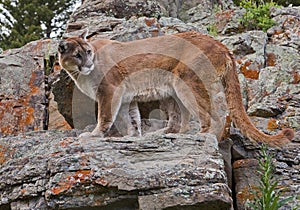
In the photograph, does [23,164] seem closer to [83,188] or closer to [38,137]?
[83,188]

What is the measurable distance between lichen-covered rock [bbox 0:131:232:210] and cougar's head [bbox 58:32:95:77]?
1.29 meters

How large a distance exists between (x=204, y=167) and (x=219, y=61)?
192 cm

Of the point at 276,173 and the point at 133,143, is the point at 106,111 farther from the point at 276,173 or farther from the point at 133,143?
the point at 276,173

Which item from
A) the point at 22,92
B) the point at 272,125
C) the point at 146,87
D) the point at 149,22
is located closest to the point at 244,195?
the point at 272,125

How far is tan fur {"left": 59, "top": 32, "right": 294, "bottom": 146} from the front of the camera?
6.47 metres

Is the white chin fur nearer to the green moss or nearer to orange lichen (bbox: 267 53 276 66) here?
orange lichen (bbox: 267 53 276 66)

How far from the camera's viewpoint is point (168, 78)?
262 inches

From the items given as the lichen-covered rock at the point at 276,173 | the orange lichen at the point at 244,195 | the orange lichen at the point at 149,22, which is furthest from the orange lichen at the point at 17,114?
the orange lichen at the point at 244,195

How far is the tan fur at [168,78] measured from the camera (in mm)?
6473

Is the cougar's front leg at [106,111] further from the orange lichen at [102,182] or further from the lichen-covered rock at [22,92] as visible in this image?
the lichen-covered rock at [22,92]

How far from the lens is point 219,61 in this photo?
259 inches

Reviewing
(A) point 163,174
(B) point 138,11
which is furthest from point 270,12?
(A) point 163,174

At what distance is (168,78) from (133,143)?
144 cm

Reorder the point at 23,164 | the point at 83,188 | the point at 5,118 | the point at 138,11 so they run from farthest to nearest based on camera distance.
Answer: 1. the point at 138,11
2. the point at 5,118
3. the point at 23,164
4. the point at 83,188
